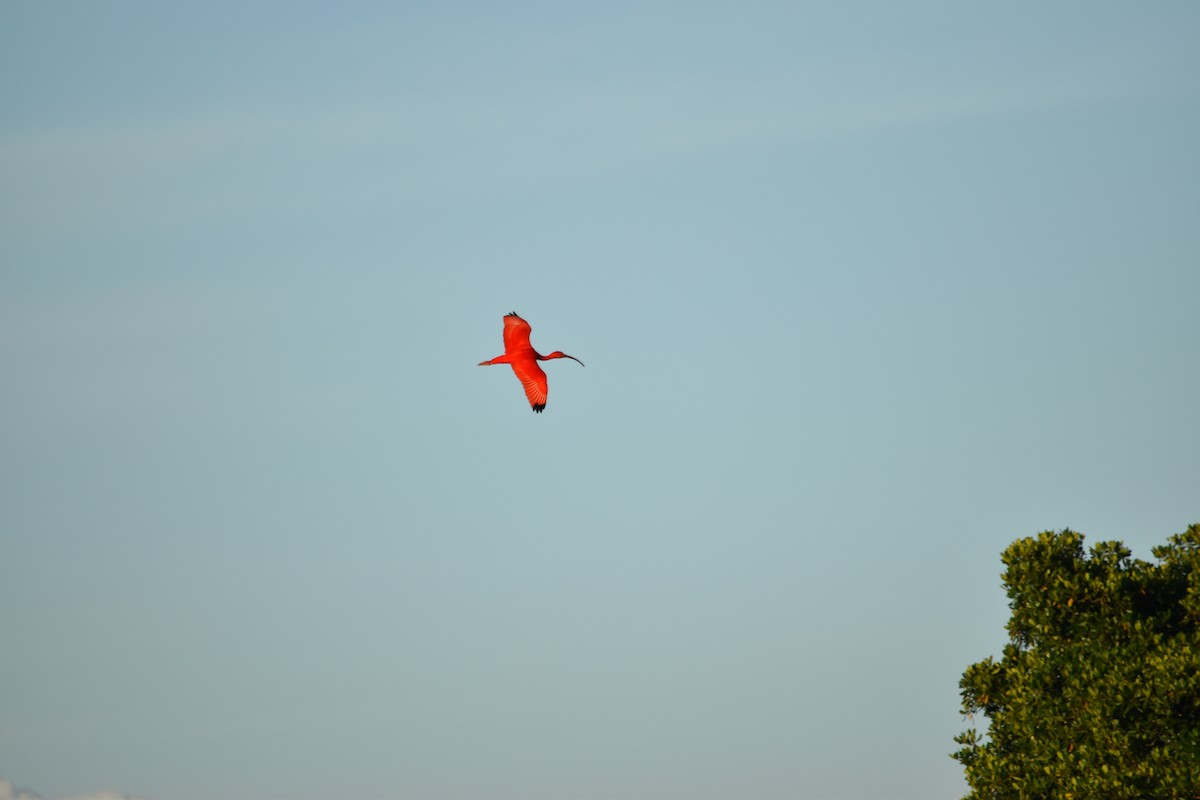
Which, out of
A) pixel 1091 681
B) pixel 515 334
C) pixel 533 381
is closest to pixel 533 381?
pixel 533 381

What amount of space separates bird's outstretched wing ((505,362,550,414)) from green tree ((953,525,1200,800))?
11.7m

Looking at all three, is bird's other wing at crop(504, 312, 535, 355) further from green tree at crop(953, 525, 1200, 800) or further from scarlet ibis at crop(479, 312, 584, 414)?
green tree at crop(953, 525, 1200, 800)

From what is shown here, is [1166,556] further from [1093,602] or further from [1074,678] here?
[1074,678]

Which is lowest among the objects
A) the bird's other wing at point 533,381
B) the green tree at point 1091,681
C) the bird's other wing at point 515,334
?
the green tree at point 1091,681

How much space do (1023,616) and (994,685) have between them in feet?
5.68

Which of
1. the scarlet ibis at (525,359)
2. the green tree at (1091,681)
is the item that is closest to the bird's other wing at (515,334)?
the scarlet ibis at (525,359)

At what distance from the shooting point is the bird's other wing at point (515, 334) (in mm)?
39156

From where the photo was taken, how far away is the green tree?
105ft

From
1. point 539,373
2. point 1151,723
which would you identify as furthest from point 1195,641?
point 539,373

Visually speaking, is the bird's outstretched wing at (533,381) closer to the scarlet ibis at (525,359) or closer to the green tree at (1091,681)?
the scarlet ibis at (525,359)

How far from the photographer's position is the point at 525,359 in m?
38.9

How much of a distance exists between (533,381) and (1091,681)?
14.8 m

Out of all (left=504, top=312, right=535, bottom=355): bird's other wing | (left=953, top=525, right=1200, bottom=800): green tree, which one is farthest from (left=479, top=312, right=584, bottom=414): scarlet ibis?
(left=953, top=525, right=1200, bottom=800): green tree

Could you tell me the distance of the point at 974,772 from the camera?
112 feet
